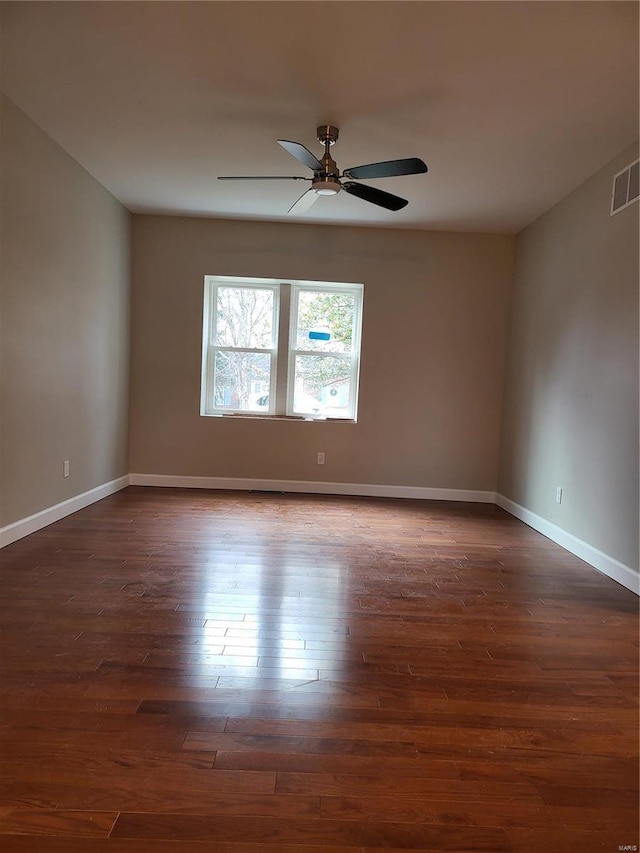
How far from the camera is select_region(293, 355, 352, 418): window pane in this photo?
533 cm

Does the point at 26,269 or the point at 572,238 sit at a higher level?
the point at 572,238

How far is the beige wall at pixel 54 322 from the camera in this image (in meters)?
3.08

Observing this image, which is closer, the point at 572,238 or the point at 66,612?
the point at 66,612

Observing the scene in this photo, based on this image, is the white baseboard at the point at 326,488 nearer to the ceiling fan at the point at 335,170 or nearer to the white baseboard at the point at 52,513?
the white baseboard at the point at 52,513

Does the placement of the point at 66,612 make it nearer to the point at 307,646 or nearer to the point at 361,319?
→ the point at 307,646

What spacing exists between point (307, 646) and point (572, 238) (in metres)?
3.57

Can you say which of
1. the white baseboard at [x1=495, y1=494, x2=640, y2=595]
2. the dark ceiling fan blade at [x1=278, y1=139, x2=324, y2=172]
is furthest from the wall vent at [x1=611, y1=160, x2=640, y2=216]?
the white baseboard at [x1=495, y1=494, x2=640, y2=595]

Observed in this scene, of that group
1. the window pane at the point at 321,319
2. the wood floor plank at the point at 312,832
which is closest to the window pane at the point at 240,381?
the window pane at the point at 321,319

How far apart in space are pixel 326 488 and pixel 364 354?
145 cm

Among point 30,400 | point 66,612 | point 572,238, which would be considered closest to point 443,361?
point 572,238

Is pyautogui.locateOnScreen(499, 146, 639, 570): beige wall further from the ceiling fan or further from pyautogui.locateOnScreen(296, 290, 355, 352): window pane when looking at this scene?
pyautogui.locateOnScreen(296, 290, 355, 352): window pane

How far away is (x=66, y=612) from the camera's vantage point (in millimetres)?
2250

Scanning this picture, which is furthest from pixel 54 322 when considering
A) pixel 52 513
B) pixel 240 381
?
pixel 240 381

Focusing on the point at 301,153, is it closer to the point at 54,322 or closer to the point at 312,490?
the point at 54,322
